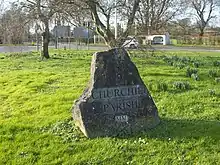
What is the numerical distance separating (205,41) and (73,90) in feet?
114

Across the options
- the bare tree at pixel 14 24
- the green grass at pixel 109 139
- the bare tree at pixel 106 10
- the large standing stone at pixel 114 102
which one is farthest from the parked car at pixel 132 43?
the bare tree at pixel 14 24

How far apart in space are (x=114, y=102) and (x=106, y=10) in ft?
23.8

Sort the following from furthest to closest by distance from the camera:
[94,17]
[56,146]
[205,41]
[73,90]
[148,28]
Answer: [205,41], [94,17], [148,28], [73,90], [56,146]

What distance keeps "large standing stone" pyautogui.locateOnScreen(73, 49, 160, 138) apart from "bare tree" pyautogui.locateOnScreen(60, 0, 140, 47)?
5.74m

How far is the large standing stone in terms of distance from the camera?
5.16 meters

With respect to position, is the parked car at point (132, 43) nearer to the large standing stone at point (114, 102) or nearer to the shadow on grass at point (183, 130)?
the large standing stone at point (114, 102)

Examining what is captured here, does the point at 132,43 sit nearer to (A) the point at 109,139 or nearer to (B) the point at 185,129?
(B) the point at 185,129

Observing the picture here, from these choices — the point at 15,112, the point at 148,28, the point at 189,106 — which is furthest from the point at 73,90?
the point at 148,28

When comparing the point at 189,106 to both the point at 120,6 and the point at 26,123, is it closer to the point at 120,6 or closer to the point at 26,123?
the point at 26,123

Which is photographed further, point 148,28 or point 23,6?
point 23,6

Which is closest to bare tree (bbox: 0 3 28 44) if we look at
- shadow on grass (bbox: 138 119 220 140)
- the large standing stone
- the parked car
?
the parked car

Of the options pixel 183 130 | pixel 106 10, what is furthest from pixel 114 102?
pixel 106 10

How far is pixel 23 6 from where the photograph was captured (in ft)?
46.1

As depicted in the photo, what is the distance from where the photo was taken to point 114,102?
5.30 meters
